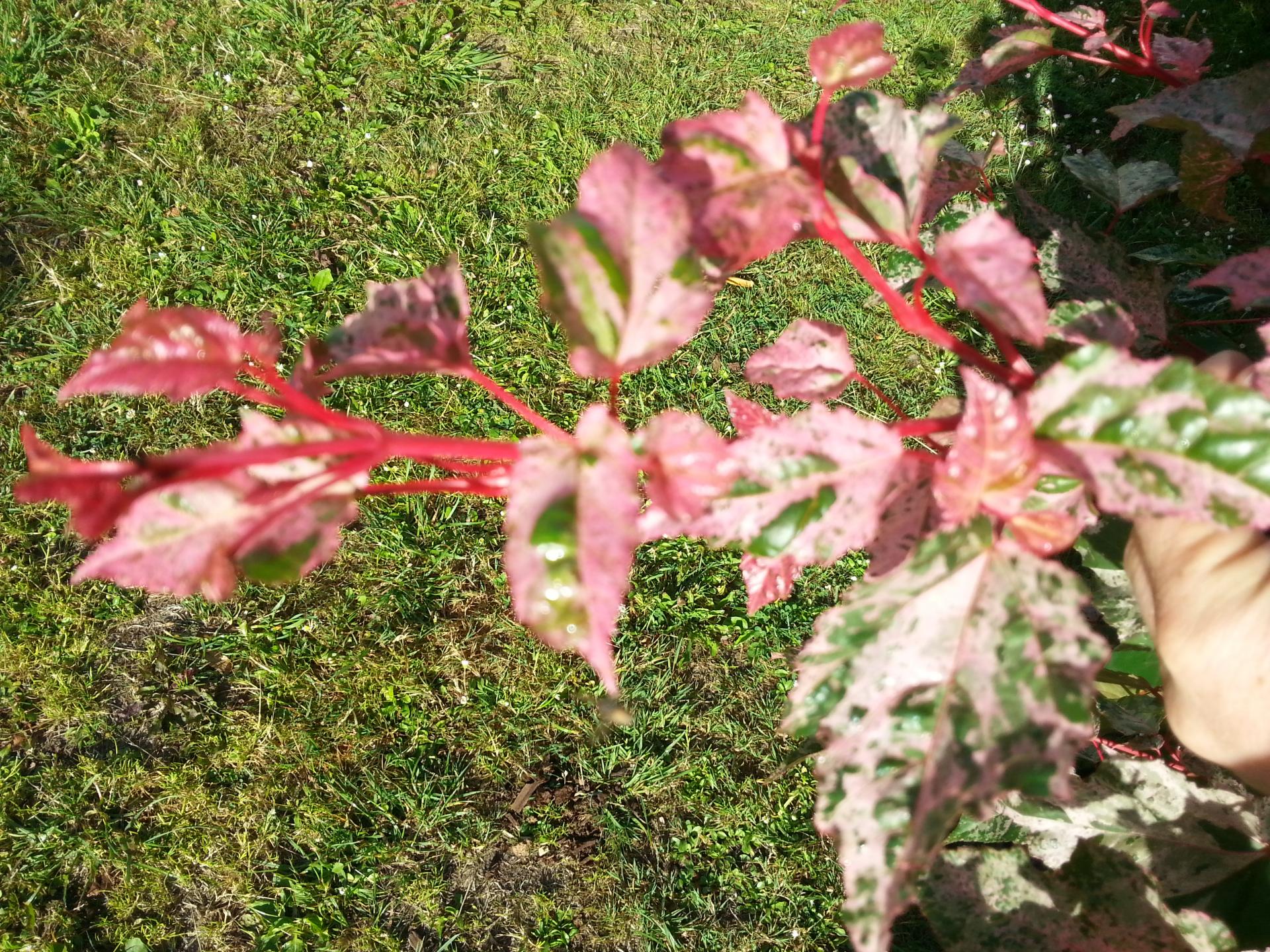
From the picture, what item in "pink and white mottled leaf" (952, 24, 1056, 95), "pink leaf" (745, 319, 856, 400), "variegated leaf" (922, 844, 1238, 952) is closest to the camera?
"pink leaf" (745, 319, 856, 400)

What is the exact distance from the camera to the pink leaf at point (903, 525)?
3.25 ft

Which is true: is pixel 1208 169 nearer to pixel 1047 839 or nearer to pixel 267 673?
pixel 1047 839

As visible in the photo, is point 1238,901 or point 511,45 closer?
point 1238,901

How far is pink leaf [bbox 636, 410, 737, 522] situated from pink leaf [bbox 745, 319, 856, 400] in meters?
0.36

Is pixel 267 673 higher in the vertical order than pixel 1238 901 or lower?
lower

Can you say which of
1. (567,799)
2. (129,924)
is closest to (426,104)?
(567,799)

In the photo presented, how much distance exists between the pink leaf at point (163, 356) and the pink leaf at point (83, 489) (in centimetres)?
10

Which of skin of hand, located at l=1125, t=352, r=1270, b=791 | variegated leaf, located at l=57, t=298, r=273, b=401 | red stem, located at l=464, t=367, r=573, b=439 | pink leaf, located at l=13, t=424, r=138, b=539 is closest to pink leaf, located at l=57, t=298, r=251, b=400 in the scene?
variegated leaf, located at l=57, t=298, r=273, b=401

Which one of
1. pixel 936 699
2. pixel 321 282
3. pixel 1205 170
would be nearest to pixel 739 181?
pixel 936 699

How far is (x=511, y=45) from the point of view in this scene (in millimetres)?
3695

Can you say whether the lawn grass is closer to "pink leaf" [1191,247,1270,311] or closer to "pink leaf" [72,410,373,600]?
"pink leaf" [1191,247,1270,311]

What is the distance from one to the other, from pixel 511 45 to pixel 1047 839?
348cm

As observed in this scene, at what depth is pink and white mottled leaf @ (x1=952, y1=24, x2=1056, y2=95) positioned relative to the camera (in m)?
1.69

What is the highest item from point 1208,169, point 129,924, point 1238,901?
point 1208,169
